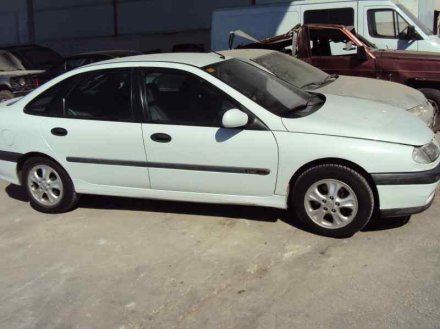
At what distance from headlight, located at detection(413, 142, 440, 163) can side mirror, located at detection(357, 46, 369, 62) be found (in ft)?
13.5

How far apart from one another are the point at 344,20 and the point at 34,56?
285 inches

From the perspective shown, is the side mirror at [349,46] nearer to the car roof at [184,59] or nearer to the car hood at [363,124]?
the car roof at [184,59]

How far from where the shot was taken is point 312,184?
4414mm

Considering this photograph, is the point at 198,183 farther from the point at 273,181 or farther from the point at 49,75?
the point at 49,75

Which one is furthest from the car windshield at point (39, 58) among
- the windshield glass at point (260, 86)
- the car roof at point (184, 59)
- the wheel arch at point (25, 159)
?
the windshield glass at point (260, 86)

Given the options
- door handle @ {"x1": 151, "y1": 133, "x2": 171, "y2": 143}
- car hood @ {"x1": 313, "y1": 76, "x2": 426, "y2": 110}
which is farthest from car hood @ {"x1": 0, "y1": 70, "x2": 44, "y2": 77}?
door handle @ {"x1": 151, "y1": 133, "x2": 171, "y2": 143}

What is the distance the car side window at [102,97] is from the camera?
16.4 feet

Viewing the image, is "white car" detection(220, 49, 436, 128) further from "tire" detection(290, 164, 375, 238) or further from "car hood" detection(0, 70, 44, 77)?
"car hood" detection(0, 70, 44, 77)

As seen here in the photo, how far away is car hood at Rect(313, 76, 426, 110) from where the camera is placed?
647 centimetres

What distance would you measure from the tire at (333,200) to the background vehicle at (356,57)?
408 centimetres

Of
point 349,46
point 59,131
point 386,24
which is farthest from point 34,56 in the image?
point 59,131

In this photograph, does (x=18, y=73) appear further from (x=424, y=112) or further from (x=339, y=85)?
(x=424, y=112)

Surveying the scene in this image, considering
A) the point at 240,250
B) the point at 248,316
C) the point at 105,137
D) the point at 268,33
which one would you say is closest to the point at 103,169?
the point at 105,137

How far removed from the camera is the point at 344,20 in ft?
33.5
